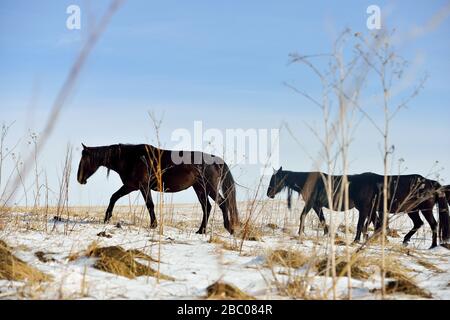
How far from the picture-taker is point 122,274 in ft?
11.0

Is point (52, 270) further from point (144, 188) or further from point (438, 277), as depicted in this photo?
point (144, 188)

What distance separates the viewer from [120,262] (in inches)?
139

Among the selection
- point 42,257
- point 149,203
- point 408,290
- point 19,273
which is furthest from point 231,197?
point 19,273

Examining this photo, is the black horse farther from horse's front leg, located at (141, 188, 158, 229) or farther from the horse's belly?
horse's front leg, located at (141, 188, 158, 229)

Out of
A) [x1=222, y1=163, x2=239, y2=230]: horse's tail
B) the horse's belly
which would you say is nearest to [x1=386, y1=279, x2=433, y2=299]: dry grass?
[x1=222, y1=163, x2=239, y2=230]: horse's tail

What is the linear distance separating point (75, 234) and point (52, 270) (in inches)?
84.5

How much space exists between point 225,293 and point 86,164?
700cm

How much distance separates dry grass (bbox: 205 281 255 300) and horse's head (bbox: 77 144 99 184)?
22.5 ft

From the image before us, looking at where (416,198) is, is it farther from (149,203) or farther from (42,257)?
(42,257)

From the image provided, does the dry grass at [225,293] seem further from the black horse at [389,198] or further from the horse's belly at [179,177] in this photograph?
the black horse at [389,198]

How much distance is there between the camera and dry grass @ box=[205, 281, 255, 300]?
9.12 feet

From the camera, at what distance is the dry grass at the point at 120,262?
340 cm

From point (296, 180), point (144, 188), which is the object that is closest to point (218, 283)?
point (144, 188)
